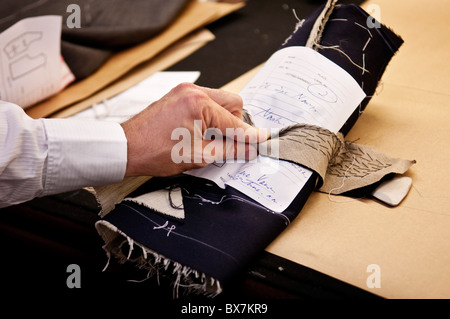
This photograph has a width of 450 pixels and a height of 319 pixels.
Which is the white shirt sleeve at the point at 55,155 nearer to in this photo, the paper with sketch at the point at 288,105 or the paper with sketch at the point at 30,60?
the paper with sketch at the point at 288,105

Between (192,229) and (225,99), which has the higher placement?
(225,99)

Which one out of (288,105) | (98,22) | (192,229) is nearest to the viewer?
(192,229)

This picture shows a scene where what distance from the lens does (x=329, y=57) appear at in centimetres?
80

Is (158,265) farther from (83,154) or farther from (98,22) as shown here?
(98,22)

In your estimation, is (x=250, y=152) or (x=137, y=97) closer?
(x=250, y=152)

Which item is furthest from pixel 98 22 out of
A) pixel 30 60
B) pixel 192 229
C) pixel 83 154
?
pixel 192 229

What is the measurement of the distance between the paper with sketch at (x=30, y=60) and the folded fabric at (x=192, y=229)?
1.59 ft

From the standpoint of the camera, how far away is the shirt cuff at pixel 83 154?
676 mm

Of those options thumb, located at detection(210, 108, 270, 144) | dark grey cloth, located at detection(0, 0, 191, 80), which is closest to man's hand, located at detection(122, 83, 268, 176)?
thumb, located at detection(210, 108, 270, 144)

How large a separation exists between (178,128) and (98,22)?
0.68m

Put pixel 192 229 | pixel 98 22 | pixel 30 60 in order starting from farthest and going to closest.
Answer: pixel 98 22 < pixel 30 60 < pixel 192 229

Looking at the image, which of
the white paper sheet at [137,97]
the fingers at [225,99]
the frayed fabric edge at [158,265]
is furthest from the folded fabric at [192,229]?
the white paper sheet at [137,97]

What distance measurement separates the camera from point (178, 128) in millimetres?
670

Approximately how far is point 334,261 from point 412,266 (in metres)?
0.09
